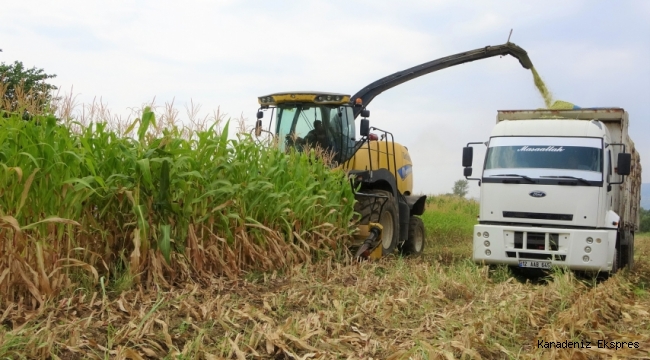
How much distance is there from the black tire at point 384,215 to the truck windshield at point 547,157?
155 cm

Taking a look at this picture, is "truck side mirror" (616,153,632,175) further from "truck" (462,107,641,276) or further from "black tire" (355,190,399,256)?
"black tire" (355,190,399,256)

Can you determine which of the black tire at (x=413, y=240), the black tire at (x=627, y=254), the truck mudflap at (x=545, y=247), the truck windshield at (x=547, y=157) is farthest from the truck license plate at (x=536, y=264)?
the black tire at (x=413, y=240)

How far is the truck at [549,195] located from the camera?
9289 mm

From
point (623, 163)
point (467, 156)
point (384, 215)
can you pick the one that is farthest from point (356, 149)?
point (623, 163)

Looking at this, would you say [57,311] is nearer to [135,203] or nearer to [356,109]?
[135,203]

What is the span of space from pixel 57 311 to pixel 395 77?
11.5m

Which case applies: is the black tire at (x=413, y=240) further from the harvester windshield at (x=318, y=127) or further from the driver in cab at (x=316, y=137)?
the driver in cab at (x=316, y=137)

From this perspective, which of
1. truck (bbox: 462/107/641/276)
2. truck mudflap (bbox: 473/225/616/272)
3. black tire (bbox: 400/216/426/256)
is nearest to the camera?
truck mudflap (bbox: 473/225/616/272)

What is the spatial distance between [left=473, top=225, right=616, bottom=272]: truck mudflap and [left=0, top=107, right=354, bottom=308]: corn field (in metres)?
2.73

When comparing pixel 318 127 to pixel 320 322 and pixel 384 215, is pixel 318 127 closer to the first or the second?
pixel 384 215

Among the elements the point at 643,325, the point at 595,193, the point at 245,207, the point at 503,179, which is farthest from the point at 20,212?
the point at 595,193

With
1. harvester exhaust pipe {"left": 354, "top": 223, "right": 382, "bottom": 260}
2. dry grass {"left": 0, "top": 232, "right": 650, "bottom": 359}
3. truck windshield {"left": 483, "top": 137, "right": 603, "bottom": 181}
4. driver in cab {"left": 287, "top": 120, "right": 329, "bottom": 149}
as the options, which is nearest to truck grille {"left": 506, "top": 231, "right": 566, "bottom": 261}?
truck windshield {"left": 483, "top": 137, "right": 603, "bottom": 181}

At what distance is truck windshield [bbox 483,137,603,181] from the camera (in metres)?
9.55

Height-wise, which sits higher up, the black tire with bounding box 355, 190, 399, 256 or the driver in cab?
the driver in cab
